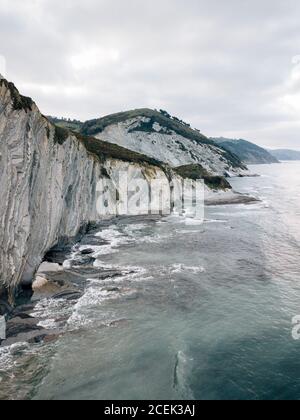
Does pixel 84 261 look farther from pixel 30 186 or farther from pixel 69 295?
pixel 30 186

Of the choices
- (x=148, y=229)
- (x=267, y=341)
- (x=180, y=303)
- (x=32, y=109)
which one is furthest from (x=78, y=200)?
(x=267, y=341)

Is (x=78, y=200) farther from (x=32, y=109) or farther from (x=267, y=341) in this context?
(x=267, y=341)

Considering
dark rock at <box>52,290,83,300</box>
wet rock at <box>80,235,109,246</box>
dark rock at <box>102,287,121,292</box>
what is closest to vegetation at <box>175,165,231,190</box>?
wet rock at <box>80,235,109,246</box>

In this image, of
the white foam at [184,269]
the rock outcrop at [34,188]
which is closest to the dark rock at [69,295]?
the rock outcrop at [34,188]

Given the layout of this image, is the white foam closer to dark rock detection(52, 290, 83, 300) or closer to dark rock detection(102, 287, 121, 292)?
dark rock detection(102, 287, 121, 292)

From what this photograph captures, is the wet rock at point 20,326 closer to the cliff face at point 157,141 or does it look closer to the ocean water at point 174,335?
the ocean water at point 174,335

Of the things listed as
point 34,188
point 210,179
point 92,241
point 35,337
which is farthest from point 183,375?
point 210,179
